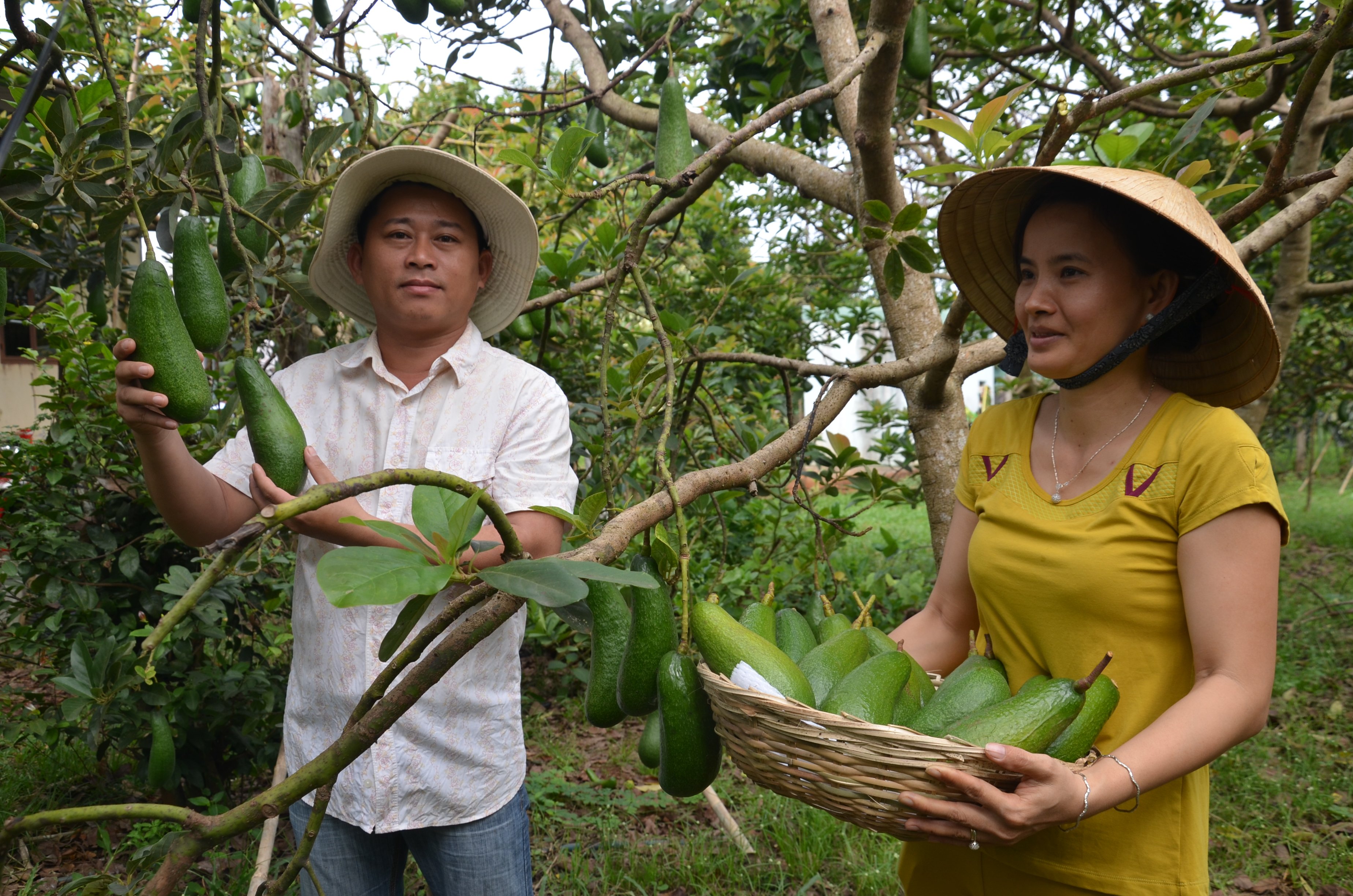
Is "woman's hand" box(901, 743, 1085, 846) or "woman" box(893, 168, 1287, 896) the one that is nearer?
"woman's hand" box(901, 743, 1085, 846)

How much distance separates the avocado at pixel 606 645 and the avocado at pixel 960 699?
0.33 meters

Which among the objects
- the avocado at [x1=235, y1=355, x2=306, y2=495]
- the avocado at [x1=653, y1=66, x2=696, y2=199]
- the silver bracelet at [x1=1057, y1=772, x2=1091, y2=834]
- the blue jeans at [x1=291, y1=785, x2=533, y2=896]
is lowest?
the blue jeans at [x1=291, y1=785, x2=533, y2=896]

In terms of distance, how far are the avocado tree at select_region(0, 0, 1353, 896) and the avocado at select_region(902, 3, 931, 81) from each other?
21 mm

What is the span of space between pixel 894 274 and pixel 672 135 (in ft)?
1.50

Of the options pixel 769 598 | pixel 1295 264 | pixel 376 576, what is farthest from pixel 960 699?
pixel 1295 264

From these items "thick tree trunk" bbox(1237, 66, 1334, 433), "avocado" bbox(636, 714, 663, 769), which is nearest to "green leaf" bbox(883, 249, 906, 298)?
"avocado" bbox(636, 714, 663, 769)

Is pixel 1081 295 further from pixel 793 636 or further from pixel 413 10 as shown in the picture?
pixel 413 10

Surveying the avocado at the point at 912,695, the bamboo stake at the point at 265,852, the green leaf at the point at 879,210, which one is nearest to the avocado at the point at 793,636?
the avocado at the point at 912,695

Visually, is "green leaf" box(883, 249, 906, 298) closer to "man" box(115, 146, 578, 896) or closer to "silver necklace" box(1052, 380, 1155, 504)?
"silver necklace" box(1052, 380, 1155, 504)

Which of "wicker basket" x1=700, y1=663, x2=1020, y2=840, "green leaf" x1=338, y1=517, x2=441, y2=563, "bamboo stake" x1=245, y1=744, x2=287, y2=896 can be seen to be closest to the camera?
"green leaf" x1=338, y1=517, x2=441, y2=563

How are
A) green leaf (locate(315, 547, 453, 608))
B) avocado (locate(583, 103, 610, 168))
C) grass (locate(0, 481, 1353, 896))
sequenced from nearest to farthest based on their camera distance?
1. green leaf (locate(315, 547, 453, 608))
2. avocado (locate(583, 103, 610, 168))
3. grass (locate(0, 481, 1353, 896))

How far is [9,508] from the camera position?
8.34 feet

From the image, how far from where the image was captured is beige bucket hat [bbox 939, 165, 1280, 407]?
1163mm

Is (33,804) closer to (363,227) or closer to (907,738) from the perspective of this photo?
(363,227)
